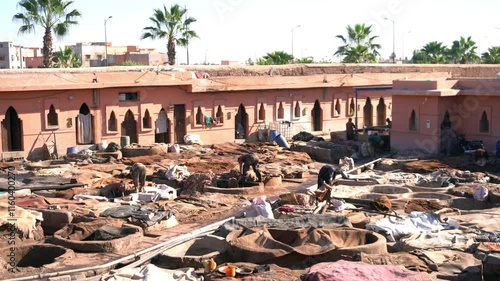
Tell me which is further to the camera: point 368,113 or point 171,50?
point 171,50

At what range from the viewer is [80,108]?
30.9 m

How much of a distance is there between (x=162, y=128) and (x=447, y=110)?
11.8m

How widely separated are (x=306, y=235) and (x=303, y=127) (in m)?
21.9

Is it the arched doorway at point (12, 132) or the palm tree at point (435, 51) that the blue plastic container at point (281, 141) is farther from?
the palm tree at point (435, 51)

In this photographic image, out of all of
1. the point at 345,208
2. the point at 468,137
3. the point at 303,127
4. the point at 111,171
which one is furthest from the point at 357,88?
the point at 345,208

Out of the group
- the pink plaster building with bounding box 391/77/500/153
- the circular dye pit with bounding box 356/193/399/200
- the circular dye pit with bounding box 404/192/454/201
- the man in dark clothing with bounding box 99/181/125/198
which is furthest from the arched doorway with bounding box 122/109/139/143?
the circular dye pit with bounding box 404/192/454/201

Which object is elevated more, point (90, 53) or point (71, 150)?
point (90, 53)

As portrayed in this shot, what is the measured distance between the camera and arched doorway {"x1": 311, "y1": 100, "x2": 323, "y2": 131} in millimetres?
38406

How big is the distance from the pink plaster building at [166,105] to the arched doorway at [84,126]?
4 centimetres

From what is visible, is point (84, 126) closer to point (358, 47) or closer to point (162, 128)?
point (162, 128)

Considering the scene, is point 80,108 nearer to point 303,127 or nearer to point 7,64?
point 303,127

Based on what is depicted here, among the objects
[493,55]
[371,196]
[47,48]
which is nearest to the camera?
[371,196]

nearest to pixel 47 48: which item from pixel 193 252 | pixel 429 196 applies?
pixel 429 196

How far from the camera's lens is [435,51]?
210ft
